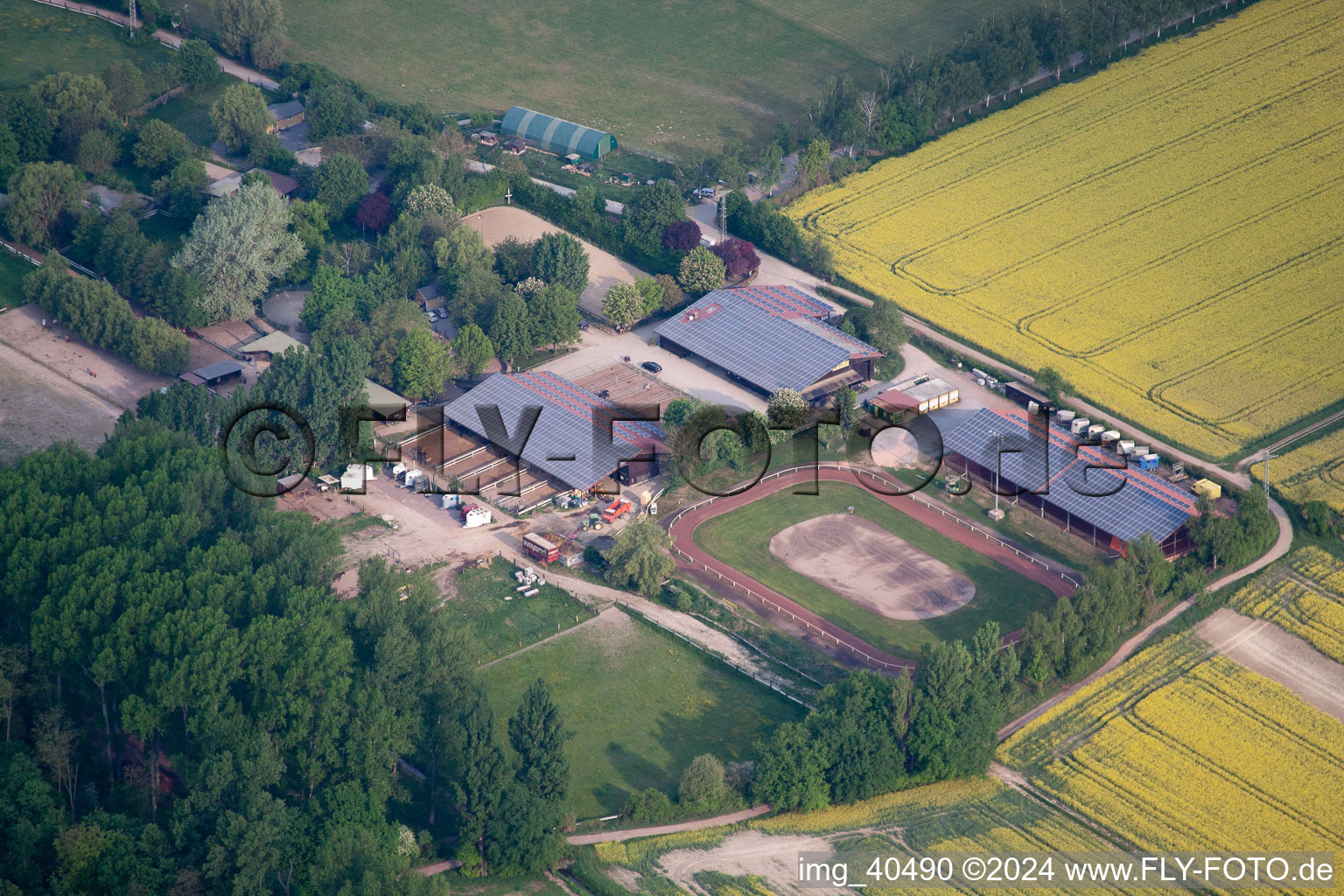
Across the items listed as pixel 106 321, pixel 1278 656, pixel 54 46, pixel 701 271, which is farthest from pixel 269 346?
pixel 1278 656

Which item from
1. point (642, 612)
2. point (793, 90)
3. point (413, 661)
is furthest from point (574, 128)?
point (413, 661)

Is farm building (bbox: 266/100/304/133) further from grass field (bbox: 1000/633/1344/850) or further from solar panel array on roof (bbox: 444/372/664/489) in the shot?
grass field (bbox: 1000/633/1344/850)

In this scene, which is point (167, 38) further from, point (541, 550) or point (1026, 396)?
point (1026, 396)

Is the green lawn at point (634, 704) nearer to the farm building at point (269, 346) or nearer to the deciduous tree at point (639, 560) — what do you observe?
the deciduous tree at point (639, 560)

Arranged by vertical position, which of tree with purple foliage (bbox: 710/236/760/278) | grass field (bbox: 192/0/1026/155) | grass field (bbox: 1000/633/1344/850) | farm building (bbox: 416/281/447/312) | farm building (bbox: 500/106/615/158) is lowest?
grass field (bbox: 1000/633/1344/850)

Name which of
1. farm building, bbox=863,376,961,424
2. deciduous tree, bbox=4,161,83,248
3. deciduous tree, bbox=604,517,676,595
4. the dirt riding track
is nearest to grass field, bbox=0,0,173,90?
deciduous tree, bbox=4,161,83,248

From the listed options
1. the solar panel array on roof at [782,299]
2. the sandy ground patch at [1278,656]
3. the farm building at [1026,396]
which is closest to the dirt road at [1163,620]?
the sandy ground patch at [1278,656]
